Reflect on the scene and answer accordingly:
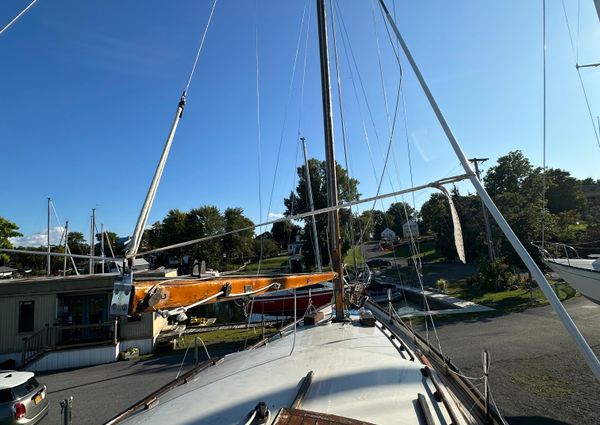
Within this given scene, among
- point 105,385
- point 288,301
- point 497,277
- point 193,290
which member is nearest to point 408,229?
point 193,290

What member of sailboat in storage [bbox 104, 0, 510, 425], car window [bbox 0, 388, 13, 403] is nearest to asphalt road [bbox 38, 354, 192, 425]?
car window [bbox 0, 388, 13, 403]

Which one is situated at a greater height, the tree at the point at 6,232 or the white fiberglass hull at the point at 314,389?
the tree at the point at 6,232

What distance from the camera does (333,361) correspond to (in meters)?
3.62

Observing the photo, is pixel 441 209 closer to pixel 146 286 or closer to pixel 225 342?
pixel 225 342

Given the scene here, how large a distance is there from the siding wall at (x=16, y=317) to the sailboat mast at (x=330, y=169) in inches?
528

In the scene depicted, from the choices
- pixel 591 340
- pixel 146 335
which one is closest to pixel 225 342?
pixel 146 335

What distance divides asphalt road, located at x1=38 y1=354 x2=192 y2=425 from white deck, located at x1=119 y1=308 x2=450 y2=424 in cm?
602

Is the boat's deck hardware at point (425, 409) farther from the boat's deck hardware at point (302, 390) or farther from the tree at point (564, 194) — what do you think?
the tree at point (564, 194)

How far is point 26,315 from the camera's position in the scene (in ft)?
46.5

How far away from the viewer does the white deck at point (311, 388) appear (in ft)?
8.66

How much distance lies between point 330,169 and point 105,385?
367 inches

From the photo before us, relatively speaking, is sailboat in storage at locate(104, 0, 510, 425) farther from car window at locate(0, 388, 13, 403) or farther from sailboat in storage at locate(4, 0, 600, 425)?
car window at locate(0, 388, 13, 403)

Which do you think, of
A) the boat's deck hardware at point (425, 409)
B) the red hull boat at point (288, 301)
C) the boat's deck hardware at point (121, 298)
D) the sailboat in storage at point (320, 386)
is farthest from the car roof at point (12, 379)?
the red hull boat at point (288, 301)

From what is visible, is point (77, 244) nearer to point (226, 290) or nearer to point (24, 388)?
point (24, 388)
